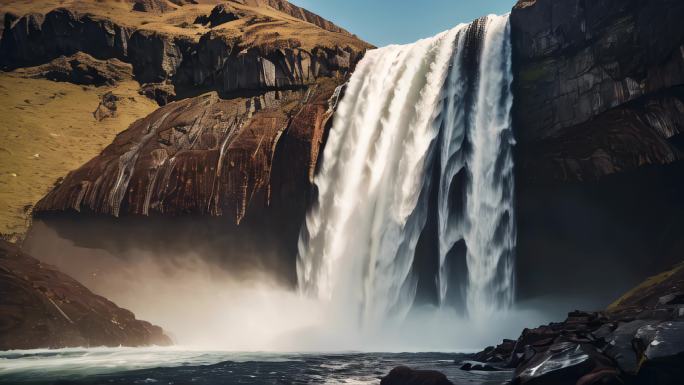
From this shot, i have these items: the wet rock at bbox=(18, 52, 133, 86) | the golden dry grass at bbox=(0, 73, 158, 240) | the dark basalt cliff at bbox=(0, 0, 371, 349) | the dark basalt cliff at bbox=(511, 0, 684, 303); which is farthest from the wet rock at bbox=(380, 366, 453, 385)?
the wet rock at bbox=(18, 52, 133, 86)

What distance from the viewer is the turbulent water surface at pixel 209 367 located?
54.7ft

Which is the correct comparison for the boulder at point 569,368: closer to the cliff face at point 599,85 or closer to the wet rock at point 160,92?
the cliff face at point 599,85

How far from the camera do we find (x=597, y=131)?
102 feet

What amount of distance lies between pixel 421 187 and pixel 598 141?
10.3 m

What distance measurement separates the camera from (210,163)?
39906 mm

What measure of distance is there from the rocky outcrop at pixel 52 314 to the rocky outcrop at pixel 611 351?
19.3m

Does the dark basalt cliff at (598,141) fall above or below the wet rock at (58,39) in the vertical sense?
below

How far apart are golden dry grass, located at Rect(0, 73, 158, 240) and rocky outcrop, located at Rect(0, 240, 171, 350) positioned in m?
10.1

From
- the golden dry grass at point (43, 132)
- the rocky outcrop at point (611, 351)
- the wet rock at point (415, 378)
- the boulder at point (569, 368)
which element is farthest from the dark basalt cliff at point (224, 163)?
the boulder at point (569, 368)

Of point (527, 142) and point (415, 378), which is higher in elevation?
point (527, 142)

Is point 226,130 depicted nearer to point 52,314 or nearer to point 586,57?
point 52,314

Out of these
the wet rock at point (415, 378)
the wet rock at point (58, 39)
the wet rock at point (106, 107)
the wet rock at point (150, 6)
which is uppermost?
the wet rock at point (150, 6)

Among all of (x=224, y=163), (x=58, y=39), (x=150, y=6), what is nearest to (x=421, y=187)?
(x=224, y=163)

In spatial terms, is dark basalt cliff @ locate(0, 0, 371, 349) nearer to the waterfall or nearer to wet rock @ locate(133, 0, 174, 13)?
the waterfall
